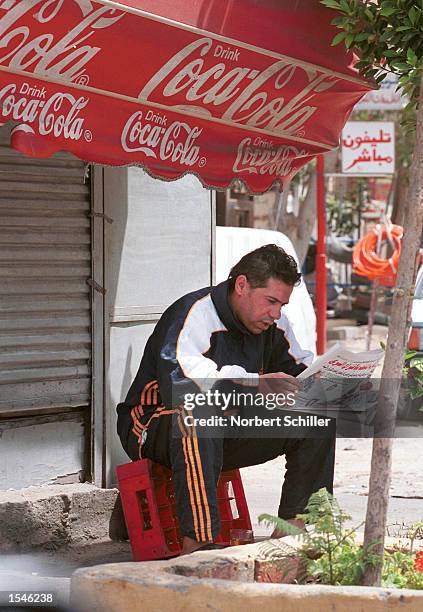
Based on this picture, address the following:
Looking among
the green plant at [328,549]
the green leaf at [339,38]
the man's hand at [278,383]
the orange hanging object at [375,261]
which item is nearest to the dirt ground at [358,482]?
the man's hand at [278,383]

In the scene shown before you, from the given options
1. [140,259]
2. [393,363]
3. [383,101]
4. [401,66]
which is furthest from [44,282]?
[383,101]

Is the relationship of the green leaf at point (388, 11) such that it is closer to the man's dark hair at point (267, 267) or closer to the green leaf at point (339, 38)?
the green leaf at point (339, 38)

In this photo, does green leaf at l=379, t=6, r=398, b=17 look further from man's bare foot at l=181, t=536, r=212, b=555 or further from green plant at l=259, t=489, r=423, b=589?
man's bare foot at l=181, t=536, r=212, b=555

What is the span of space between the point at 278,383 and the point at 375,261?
11.8 m

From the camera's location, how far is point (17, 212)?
18.0ft

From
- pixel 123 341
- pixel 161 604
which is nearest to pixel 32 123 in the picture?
pixel 123 341

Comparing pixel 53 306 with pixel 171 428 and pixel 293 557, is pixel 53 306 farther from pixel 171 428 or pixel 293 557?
pixel 293 557

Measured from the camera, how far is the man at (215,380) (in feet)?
14.8

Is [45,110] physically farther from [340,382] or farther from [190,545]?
[190,545]

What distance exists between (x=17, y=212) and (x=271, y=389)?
161 centimetres

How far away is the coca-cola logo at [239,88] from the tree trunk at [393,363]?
143cm

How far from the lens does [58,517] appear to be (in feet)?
18.4

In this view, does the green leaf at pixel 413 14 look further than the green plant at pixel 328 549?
Yes

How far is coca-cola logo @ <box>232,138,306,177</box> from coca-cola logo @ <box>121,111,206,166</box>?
0.93 feet
